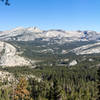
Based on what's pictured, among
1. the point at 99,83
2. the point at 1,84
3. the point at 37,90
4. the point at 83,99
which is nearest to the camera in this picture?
the point at 99,83

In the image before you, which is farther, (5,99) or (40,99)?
(5,99)

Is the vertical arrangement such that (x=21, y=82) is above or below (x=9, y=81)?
above

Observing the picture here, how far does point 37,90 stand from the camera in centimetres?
14250

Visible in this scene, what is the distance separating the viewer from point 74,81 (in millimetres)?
192625

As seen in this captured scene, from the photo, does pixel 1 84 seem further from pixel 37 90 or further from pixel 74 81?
pixel 74 81

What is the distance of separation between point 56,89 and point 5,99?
6872cm

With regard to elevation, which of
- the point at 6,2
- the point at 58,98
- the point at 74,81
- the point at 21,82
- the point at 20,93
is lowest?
the point at 74,81

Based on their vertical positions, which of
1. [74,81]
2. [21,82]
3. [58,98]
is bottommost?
[74,81]

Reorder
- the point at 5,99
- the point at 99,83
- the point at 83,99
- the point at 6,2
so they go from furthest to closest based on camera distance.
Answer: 1. the point at 5,99
2. the point at 83,99
3. the point at 99,83
4. the point at 6,2

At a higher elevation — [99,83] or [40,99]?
[99,83]

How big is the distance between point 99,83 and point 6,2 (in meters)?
32.4

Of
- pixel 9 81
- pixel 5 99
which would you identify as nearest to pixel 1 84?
pixel 9 81

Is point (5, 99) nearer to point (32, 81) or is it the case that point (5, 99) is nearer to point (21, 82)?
point (32, 81)

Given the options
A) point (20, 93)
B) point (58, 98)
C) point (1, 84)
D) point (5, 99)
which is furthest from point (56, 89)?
point (1, 84)
